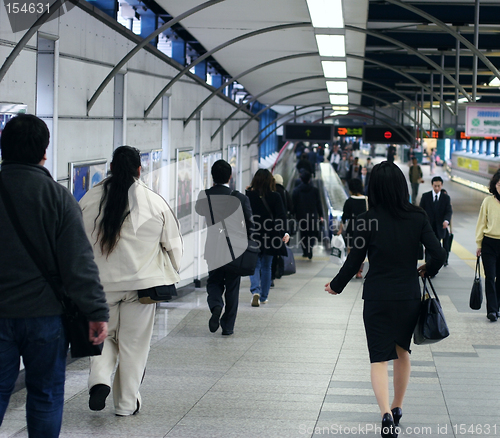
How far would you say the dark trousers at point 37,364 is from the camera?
2.83 metres

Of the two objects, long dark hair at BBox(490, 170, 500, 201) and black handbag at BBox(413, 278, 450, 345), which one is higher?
long dark hair at BBox(490, 170, 500, 201)

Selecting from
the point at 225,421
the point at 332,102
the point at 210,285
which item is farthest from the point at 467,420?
the point at 332,102

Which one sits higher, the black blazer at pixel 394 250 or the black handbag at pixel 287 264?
the black blazer at pixel 394 250

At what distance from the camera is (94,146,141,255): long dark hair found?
411 cm

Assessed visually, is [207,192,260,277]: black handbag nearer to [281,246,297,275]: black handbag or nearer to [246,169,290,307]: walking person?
[246,169,290,307]: walking person

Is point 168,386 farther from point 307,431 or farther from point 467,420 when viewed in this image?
point 467,420

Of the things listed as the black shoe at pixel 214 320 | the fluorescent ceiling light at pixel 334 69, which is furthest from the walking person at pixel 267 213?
the fluorescent ceiling light at pixel 334 69

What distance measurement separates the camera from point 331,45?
9.49 meters

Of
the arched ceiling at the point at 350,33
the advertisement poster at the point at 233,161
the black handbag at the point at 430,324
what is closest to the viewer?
the black handbag at the point at 430,324

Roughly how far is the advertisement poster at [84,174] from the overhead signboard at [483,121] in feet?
32.0

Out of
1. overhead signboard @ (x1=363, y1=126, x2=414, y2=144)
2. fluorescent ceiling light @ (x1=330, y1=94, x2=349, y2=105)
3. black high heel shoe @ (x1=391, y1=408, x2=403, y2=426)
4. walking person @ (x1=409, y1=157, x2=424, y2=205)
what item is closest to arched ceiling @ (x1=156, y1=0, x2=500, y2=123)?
fluorescent ceiling light @ (x1=330, y1=94, x2=349, y2=105)

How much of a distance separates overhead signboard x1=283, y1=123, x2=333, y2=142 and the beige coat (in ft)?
61.0

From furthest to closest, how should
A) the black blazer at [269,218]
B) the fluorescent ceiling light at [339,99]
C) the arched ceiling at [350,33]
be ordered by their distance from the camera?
the fluorescent ceiling light at [339,99], the black blazer at [269,218], the arched ceiling at [350,33]

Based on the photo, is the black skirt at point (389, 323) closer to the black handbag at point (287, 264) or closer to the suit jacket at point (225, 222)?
the suit jacket at point (225, 222)
